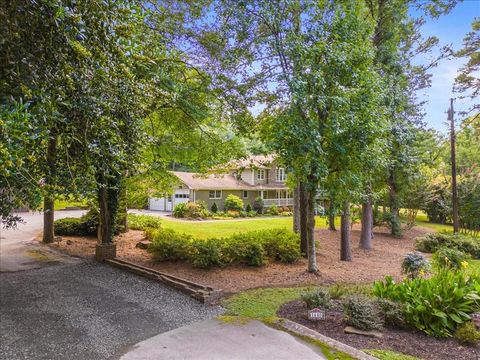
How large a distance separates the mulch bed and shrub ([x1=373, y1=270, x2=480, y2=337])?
0.65 feet

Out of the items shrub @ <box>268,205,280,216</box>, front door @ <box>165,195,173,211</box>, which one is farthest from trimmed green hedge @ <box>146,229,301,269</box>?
front door @ <box>165,195,173,211</box>

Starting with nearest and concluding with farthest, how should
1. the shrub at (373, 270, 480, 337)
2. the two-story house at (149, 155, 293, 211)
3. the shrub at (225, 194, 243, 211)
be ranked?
the shrub at (373, 270, 480, 337), the shrub at (225, 194, 243, 211), the two-story house at (149, 155, 293, 211)

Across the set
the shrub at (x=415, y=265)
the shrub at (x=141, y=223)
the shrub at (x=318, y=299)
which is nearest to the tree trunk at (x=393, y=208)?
the shrub at (x=415, y=265)

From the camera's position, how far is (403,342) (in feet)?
16.6

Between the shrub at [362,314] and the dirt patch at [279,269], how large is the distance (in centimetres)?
276

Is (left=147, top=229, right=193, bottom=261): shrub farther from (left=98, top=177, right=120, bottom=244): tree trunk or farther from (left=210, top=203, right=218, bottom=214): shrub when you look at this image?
(left=210, top=203, right=218, bottom=214): shrub

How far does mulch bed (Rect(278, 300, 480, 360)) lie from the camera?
4.70m

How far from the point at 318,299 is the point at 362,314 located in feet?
3.09

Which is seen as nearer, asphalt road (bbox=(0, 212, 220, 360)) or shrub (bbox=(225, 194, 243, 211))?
asphalt road (bbox=(0, 212, 220, 360))

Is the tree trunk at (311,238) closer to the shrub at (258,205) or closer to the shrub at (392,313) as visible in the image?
the shrub at (392,313)

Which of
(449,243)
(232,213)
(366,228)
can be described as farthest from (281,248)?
(232,213)

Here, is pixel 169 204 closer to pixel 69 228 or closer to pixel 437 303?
pixel 69 228

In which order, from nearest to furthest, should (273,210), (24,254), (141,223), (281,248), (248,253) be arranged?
(248,253) < (281,248) < (24,254) < (141,223) < (273,210)

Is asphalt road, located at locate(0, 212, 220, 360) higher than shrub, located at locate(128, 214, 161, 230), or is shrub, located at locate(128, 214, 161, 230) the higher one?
shrub, located at locate(128, 214, 161, 230)
